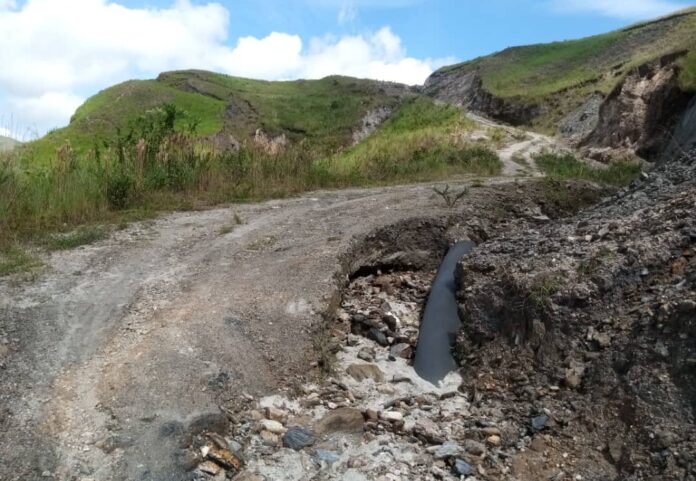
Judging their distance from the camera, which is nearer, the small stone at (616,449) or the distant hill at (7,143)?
the small stone at (616,449)

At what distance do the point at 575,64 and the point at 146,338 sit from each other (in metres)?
40.9

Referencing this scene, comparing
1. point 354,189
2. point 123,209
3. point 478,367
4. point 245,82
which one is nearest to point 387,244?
point 478,367

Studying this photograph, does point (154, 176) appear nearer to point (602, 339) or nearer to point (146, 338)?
point (146, 338)

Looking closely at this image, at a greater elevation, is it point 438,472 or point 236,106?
point 236,106

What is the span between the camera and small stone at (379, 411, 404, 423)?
13.1 ft

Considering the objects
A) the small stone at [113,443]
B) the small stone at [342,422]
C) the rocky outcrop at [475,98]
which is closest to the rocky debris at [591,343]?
the small stone at [342,422]

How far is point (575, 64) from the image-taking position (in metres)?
40.2

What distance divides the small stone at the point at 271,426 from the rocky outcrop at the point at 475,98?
32068 mm

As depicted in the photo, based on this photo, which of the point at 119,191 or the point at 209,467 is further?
the point at 119,191

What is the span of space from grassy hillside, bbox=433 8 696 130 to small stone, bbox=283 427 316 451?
22196mm

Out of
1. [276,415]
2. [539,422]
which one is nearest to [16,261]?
[276,415]

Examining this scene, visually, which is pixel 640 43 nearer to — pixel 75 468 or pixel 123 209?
pixel 123 209

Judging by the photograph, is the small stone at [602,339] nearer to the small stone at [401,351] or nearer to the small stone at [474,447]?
the small stone at [474,447]

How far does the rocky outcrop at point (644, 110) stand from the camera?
62.5 ft
